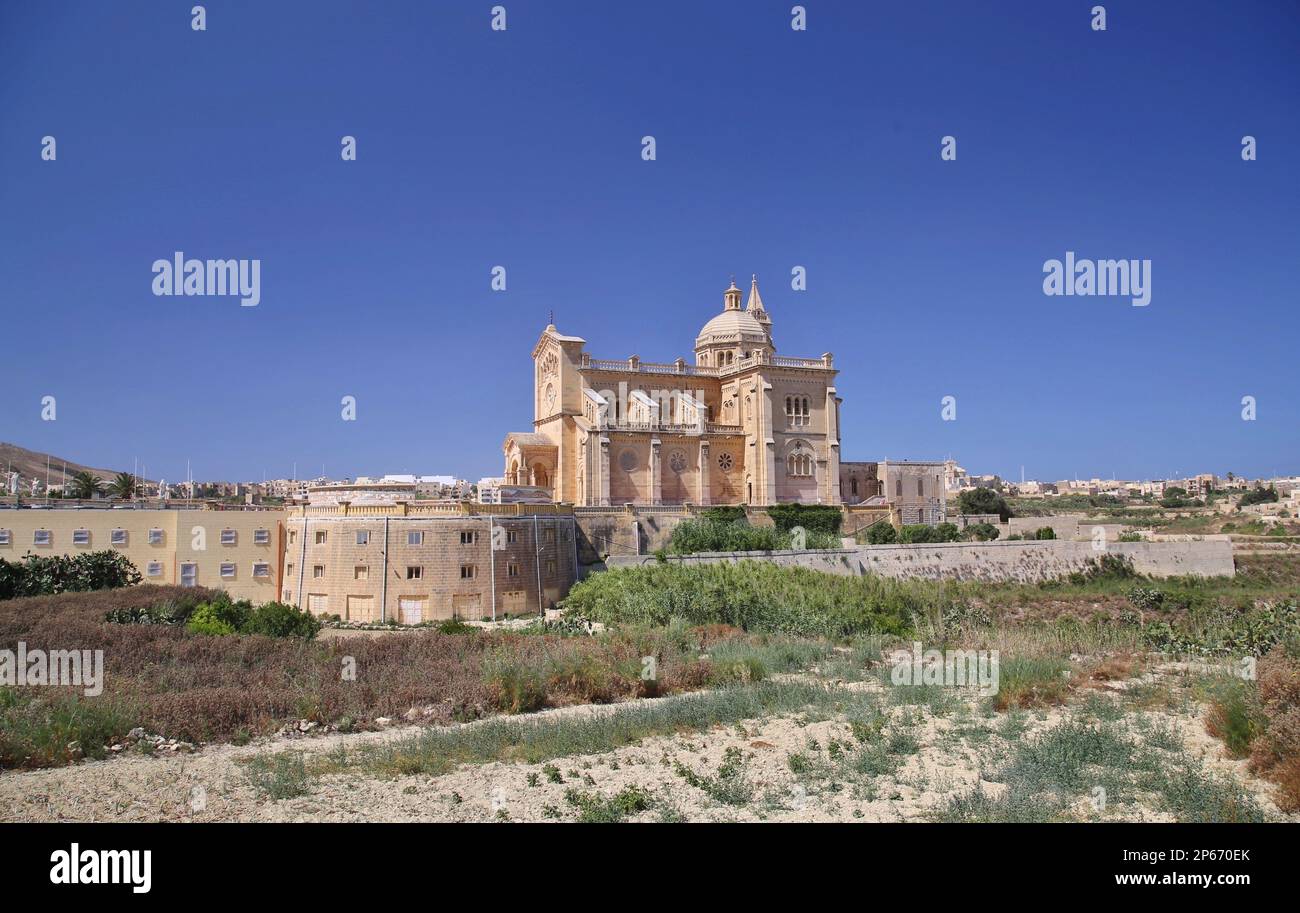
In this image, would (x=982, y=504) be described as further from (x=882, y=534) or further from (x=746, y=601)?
(x=746, y=601)

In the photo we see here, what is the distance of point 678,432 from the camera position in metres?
44.2

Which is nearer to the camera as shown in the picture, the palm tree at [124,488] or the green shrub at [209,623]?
the green shrub at [209,623]

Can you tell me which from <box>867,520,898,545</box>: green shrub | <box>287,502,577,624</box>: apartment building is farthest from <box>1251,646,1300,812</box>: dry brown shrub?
<box>867,520,898,545</box>: green shrub

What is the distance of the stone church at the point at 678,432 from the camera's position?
4272cm

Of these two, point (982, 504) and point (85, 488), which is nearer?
point (85, 488)

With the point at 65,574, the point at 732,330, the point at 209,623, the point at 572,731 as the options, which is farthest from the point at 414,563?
the point at 732,330

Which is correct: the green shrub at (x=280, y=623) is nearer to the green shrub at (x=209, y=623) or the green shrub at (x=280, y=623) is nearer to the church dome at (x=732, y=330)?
the green shrub at (x=209, y=623)

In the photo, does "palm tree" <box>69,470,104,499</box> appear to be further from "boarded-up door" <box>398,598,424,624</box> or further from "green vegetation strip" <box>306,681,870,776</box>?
"green vegetation strip" <box>306,681,870,776</box>

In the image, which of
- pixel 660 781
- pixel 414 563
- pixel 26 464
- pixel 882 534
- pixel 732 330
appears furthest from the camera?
pixel 26 464

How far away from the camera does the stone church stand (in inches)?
1682

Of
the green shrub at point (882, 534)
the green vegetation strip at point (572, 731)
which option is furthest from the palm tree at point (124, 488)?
the green vegetation strip at point (572, 731)
